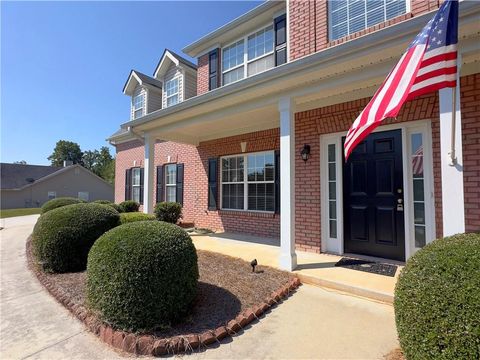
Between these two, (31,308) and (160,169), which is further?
(160,169)

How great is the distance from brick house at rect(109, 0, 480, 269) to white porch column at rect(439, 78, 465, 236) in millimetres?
11

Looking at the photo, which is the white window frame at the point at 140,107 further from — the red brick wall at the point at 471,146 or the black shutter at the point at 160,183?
the red brick wall at the point at 471,146

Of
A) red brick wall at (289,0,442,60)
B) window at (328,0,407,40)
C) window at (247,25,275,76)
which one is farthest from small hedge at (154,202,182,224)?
window at (328,0,407,40)

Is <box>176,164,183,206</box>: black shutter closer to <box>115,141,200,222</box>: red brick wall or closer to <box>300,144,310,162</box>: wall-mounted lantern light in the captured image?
<box>115,141,200,222</box>: red brick wall

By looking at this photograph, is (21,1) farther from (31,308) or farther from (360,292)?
(360,292)

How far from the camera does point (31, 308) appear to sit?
346cm

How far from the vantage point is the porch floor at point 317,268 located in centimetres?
346

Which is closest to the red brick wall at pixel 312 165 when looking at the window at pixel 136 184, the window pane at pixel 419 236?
the window pane at pixel 419 236

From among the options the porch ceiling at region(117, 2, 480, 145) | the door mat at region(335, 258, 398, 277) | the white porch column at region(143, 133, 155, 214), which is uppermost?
the porch ceiling at region(117, 2, 480, 145)

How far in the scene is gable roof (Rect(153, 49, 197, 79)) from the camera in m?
10.3

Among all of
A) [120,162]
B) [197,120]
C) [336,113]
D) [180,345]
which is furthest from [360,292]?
[120,162]

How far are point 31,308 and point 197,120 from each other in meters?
4.57

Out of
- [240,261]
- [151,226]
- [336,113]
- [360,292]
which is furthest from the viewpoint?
[336,113]

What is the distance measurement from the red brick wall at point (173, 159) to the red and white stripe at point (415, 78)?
7.04 meters
